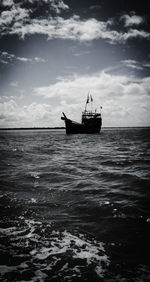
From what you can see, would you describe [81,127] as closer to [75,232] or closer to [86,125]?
[86,125]

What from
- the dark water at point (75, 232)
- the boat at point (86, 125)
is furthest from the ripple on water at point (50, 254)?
the boat at point (86, 125)

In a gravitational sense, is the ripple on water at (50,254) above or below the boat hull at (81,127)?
below

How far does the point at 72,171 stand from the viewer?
9.11 m

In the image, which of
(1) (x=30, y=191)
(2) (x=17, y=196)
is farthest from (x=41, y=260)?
(1) (x=30, y=191)

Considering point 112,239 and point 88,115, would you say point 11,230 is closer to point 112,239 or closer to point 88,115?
point 112,239

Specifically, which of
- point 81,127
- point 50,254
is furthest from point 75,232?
point 81,127

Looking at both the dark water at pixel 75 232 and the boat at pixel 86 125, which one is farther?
the boat at pixel 86 125

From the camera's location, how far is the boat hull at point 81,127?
→ 61.2 m

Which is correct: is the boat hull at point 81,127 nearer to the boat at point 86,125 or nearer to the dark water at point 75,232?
the boat at point 86,125

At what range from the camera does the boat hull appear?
6121 centimetres

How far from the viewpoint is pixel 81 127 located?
2438 inches

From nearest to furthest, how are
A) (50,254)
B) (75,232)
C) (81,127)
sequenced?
(50,254), (75,232), (81,127)

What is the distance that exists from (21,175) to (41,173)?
2.93ft

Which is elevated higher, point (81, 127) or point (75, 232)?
point (81, 127)
